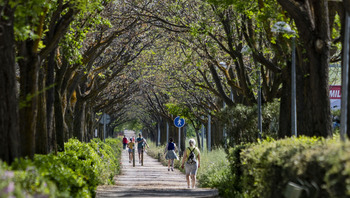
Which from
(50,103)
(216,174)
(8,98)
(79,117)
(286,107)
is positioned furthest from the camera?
(79,117)

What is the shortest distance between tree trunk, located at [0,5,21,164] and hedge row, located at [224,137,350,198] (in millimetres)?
A: 3951

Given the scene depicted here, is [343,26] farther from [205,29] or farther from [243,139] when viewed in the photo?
[243,139]

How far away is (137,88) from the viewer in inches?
1998

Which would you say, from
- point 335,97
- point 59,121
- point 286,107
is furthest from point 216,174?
point 335,97

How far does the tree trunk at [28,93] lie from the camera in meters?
14.4

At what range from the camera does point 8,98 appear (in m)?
11.0

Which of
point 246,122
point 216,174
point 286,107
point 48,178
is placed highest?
point 286,107

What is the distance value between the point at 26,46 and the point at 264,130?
1257 centimetres

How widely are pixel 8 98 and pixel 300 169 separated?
181 inches

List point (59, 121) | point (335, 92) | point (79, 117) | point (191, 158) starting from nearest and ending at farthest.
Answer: point (59, 121), point (191, 158), point (79, 117), point (335, 92)

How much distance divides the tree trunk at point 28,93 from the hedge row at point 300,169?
4344 millimetres

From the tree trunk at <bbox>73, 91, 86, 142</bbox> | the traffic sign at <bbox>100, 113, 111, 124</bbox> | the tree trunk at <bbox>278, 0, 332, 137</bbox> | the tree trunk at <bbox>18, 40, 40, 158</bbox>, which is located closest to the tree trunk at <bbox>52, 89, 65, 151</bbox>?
the tree trunk at <bbox>18, 40, 40, 158</bbox>

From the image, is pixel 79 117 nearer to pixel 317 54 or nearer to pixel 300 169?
pixel 317 54

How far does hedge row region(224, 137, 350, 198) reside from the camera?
7371mm
